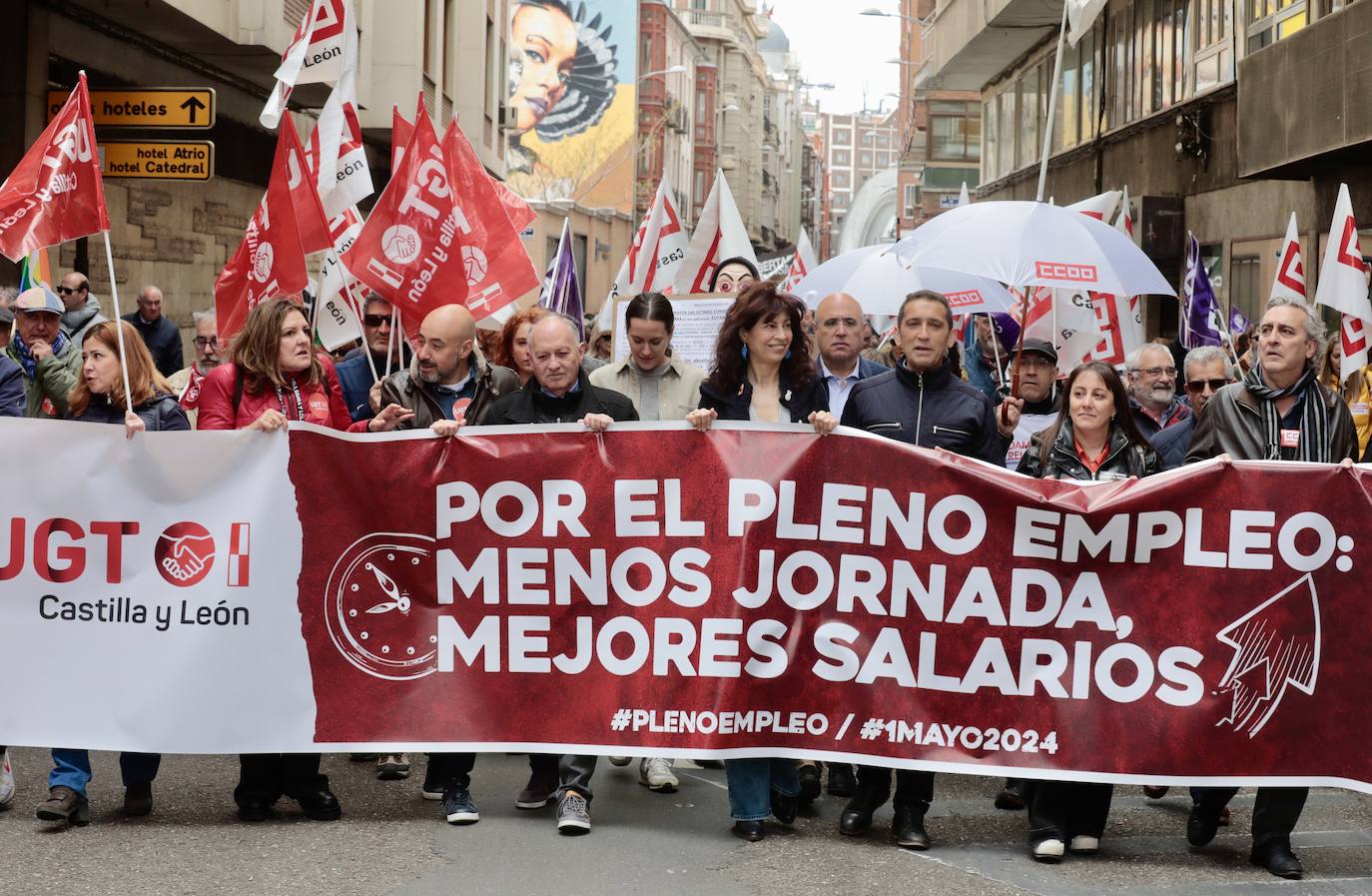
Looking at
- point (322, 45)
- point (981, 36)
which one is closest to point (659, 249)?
point (322, 45)

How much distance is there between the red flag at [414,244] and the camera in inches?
376

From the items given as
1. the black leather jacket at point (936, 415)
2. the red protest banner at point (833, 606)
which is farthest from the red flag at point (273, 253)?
the black leather jacket at point (936, 415)

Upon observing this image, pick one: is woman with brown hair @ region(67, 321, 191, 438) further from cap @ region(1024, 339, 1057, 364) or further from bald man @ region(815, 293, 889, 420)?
Answer: cap @ region(1024, 339, 1057, 364)

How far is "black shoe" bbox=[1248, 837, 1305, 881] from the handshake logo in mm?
3856

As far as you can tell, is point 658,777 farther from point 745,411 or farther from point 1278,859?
point 1278,859

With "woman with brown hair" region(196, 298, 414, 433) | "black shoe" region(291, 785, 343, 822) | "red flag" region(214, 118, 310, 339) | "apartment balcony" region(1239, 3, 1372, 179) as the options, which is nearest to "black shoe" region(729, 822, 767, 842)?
"black shoe" region(291, 785, 343, 822)

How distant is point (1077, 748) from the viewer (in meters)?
6.53

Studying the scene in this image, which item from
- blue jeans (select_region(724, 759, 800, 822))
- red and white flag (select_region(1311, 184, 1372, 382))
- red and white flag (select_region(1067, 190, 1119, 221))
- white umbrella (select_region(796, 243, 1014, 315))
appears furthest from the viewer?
red and white flag (select_region(1067, 190, 1119, 221))

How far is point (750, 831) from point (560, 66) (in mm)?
75783

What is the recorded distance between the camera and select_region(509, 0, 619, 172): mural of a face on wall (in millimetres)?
78125

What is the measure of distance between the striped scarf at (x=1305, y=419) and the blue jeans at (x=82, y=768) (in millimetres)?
4438

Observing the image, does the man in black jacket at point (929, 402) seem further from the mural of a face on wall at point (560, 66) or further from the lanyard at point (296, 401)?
the mural of a face on wall at point (560, 66)

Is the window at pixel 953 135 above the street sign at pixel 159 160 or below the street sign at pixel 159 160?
above

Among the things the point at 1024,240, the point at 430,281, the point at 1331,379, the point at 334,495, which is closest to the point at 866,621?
the point at 334,495
